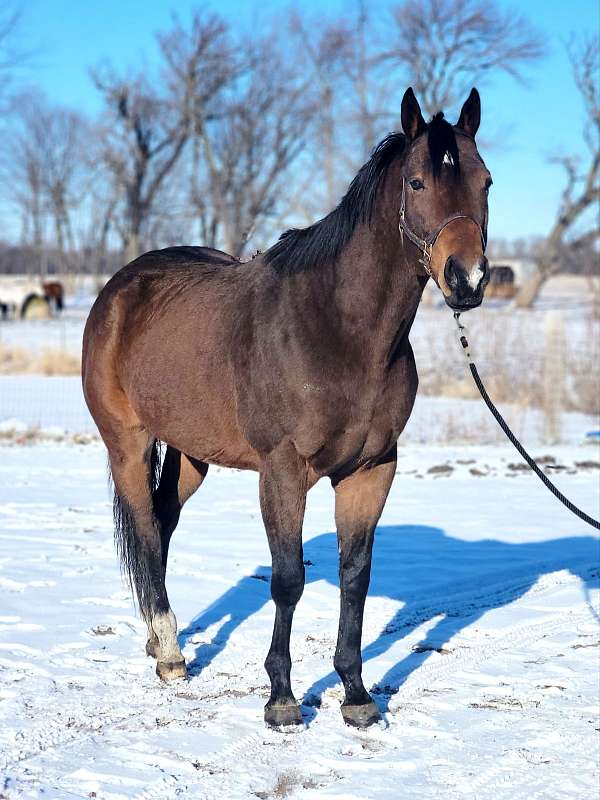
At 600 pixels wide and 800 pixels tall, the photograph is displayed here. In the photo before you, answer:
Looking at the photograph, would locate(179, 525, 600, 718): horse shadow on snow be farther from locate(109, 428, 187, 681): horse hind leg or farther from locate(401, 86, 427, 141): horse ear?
locate(401, 86, 427, 141): horse ear

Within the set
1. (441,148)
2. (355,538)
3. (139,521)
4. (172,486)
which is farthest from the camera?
(172,486)

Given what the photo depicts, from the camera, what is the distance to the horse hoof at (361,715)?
349 cm

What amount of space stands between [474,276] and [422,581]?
116 inches

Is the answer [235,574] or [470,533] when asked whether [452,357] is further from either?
[235,574]

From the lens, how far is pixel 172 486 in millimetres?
4648

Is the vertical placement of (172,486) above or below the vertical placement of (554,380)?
below

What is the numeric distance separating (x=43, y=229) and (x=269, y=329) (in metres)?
60.5

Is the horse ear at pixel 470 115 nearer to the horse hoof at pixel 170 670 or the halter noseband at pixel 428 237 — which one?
the halter noseband at pixel 428 237

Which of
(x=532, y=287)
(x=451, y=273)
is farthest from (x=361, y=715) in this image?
(x=532, y=287)

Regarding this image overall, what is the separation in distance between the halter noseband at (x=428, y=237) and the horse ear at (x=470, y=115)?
0.35 meters

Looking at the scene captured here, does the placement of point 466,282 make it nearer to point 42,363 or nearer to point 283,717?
point 283,717

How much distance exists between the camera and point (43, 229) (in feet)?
199

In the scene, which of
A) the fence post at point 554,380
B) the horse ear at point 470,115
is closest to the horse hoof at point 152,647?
the horse ear at point 470,115

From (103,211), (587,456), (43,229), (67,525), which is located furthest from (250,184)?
(67,525)
